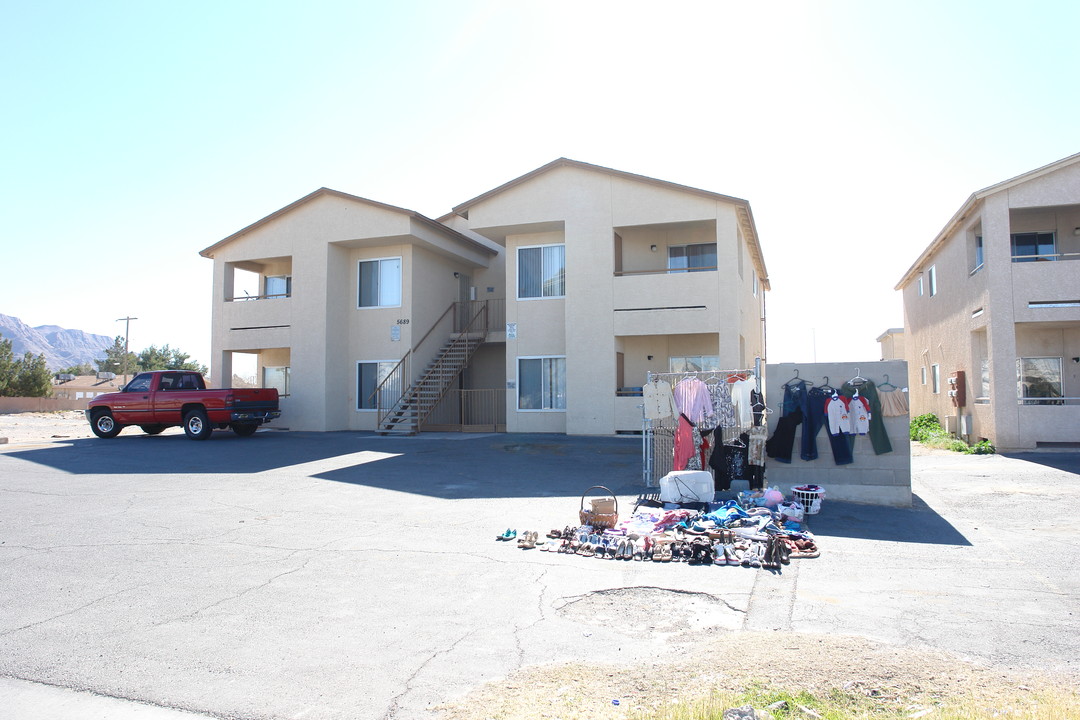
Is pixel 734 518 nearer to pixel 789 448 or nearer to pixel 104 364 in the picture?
pixel 789 448

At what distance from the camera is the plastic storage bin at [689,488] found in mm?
9555

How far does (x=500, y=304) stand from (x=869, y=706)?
2180 centimetres

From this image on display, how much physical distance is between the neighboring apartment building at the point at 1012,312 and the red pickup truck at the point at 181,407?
19.1 meters

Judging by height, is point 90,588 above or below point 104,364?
below

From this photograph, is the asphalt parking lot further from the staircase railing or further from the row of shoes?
the staircase railing

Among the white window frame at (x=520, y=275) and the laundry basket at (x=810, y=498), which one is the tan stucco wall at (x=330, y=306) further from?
the laundry basket at (x=810, y=498)

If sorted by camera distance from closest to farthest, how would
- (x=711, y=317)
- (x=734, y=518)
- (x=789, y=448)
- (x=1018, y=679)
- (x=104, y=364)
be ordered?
(x=1018, y=679)
(x=734, y=518)
(x=789, y=448)
(x=711, y=317)
(x=104, y=364)

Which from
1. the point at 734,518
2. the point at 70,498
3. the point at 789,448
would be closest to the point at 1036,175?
the point at 789,448

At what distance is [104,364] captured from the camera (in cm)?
8025

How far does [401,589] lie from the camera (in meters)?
6.00

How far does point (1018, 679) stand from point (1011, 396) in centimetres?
1429

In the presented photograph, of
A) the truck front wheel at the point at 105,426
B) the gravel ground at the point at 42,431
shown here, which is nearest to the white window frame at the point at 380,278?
the gravel ground at the point at 42,431

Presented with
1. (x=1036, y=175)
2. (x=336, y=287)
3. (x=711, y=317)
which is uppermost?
(x=1036, y=175)

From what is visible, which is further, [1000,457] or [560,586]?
[1000,457]
